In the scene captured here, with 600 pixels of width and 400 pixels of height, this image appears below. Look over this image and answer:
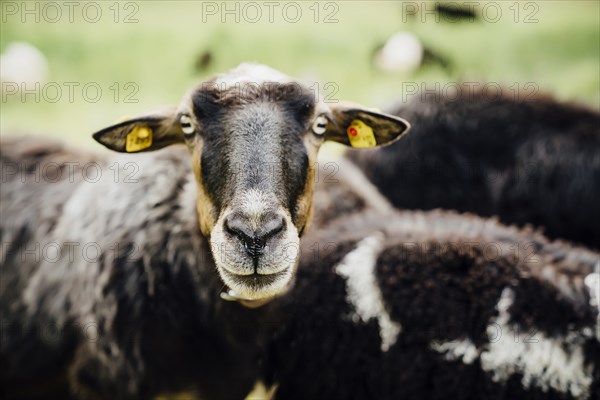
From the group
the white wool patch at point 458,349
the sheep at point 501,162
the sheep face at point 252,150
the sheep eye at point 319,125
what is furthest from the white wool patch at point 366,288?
the sheep at point 501,162

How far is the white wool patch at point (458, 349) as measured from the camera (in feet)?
11.1

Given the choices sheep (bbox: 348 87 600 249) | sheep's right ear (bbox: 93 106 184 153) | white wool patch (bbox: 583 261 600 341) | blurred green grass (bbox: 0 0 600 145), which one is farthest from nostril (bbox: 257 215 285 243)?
blurred green grass (bbox: 0 0 600 145)

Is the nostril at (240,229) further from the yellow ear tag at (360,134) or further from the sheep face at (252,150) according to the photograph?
the yellow ear tag at (360,134)

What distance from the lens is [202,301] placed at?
3449mm

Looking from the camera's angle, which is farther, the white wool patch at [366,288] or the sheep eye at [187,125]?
the white wool patch at [366,288]

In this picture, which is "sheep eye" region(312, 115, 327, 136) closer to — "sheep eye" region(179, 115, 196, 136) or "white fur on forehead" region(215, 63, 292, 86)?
"white fur on forehead" region(215, 63, 292, 86)

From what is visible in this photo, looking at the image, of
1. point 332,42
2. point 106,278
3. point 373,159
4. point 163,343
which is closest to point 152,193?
point 106,278

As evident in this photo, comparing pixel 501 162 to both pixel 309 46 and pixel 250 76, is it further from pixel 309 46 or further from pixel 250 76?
pixel 309 46

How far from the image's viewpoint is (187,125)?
324 cm

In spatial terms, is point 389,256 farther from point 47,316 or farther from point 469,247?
point 47,316

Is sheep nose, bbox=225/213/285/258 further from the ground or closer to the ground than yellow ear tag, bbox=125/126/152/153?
closer to the ground

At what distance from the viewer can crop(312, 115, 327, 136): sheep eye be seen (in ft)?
10.8

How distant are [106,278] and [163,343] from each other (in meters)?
0.50

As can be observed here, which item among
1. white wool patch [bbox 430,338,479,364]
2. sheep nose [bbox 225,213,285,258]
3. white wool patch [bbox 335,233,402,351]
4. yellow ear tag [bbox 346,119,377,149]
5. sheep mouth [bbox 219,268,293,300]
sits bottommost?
white wool patch [bbox 430,338,479,364]
